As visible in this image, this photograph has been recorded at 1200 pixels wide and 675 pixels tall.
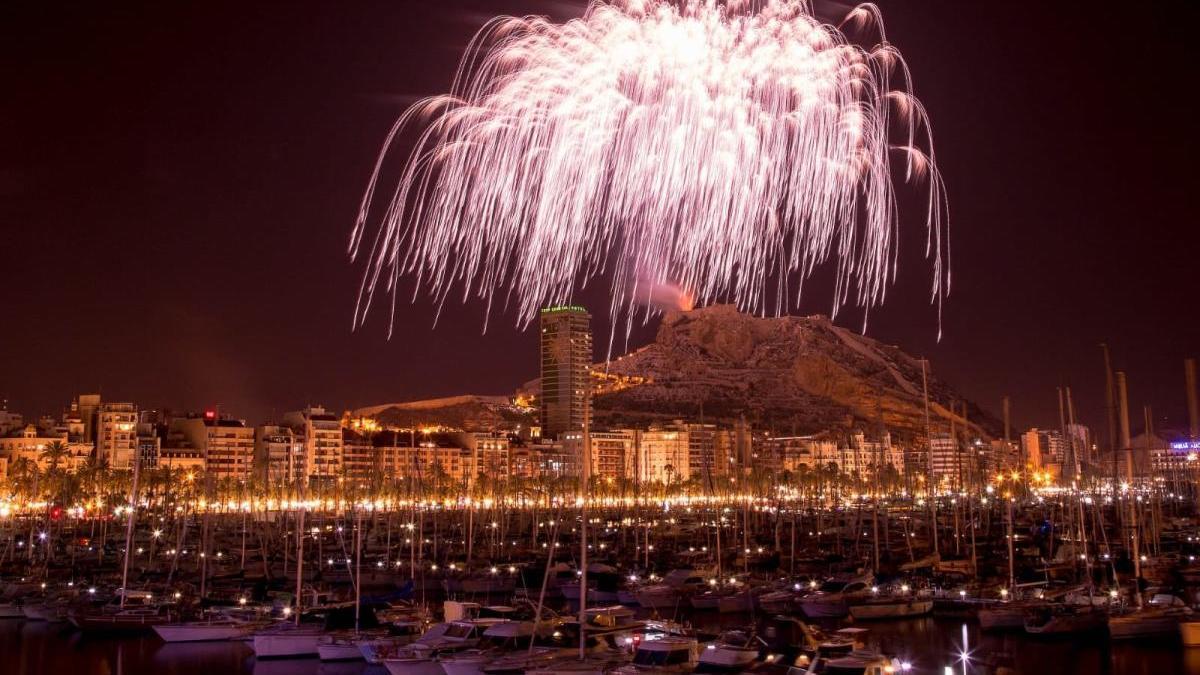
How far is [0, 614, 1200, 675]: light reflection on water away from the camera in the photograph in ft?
80.6

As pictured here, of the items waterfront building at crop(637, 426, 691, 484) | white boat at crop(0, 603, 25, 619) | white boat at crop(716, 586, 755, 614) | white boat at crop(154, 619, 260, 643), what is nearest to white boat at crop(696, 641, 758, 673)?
white boat at crop(716, 586, 755, 614)

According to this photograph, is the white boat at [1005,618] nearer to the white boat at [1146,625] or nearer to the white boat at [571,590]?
the white boat at [1146,625]

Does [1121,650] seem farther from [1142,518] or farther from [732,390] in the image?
[732,390]

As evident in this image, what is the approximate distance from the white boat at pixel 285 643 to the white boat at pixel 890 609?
1478 centimetres

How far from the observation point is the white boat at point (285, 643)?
2572 cm

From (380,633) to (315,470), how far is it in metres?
89.7

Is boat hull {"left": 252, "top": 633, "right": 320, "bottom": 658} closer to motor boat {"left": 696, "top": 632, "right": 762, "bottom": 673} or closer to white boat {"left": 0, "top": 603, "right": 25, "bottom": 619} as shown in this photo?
motor boat {"left": 696, "top": 632, "right": 762, "bottom": 673}

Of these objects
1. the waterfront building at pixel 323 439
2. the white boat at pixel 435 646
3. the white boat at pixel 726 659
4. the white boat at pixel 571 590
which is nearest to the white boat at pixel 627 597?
the white boat at pixel 571 590

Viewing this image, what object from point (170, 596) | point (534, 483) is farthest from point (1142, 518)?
point (534, 483)

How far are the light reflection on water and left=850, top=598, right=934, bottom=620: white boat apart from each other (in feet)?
1.31

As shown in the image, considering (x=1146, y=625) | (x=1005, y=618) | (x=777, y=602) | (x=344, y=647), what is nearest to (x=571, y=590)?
(x=777, y=602)

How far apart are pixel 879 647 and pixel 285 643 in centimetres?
1336

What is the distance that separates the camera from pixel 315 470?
111 meters

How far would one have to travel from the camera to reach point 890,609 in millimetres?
31078
